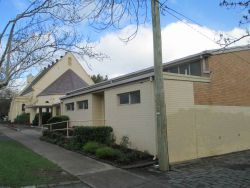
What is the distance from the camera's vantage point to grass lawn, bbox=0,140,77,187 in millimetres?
10103

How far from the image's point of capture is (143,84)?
15.1 m

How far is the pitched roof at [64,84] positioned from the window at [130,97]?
2868cm

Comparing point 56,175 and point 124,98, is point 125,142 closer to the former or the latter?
point 124,98

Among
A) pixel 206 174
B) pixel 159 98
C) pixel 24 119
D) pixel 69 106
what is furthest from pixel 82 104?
pixel 24 119

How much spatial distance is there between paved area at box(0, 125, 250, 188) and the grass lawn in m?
0.59

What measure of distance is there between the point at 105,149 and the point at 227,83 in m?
7.31

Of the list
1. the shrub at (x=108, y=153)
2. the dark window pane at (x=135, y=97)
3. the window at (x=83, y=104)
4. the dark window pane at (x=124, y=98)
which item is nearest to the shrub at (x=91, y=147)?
the shrub at (x=108, y=153)

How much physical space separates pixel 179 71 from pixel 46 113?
27821 mm

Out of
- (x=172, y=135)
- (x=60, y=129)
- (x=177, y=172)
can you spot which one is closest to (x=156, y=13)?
(x=172, y=135)

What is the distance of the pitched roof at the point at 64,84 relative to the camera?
45.5m

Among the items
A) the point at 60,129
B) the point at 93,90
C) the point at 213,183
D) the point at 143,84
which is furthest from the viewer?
the point at 60,129

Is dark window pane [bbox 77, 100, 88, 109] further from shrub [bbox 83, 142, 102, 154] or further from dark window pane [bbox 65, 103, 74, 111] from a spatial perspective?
shrub [bbox 83, 142, 102, 154]

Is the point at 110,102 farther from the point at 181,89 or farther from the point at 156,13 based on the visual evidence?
the point at 156,13

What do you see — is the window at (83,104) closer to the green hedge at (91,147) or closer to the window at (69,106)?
the window at (69,106)
